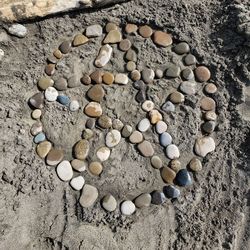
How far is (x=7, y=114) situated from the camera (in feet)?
6.73

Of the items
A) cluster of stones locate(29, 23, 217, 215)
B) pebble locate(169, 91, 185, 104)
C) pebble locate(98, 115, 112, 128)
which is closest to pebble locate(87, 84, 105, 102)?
cluster of stones locate(29, 23, 217, 215)

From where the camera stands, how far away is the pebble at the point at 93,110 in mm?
2088

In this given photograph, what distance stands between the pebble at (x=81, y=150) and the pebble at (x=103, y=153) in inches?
2.1

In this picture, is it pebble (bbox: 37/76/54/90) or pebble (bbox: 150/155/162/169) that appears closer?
pebble (bbox: 150/155/162/169)

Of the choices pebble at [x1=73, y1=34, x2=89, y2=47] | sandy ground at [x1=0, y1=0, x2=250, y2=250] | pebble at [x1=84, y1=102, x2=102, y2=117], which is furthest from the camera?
pebble at [x1=73, y1=34, x2=89, y2=47]

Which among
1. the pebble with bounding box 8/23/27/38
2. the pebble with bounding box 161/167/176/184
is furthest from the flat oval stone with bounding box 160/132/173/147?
the pebble with bounding box 8/23/27/38

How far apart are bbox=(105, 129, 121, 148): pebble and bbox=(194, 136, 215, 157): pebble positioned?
357 millimetres

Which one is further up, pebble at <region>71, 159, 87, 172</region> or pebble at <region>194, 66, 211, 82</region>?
pebble at <region>194, 66, 211, 82</region>

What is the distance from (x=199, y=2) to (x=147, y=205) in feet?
3.37

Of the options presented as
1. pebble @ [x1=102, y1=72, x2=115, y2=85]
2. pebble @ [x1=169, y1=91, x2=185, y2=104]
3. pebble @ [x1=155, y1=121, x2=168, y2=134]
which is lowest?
pebble @ [x1=155, y1=121, x2=168, y2=134]

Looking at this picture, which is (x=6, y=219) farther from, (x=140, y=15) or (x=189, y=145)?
(x=140, y=15)

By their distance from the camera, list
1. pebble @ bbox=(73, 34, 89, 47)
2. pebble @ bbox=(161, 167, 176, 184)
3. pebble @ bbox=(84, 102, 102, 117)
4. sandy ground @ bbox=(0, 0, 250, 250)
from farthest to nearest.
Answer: pebble @ bbox=(73, 34, 89, 47) → pebble @ bbox=(84, 102, 102, 117) → pebble @ bbox=(161, 167, 176, 184) → sandy ground @ bbox=(0, 0, 250, 250)

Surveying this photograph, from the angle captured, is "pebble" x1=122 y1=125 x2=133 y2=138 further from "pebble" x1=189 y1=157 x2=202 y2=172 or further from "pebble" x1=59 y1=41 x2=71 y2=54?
"pebble" x1=59 y1=41 x2=71 y2=54

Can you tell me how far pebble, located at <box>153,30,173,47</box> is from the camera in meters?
2.18
